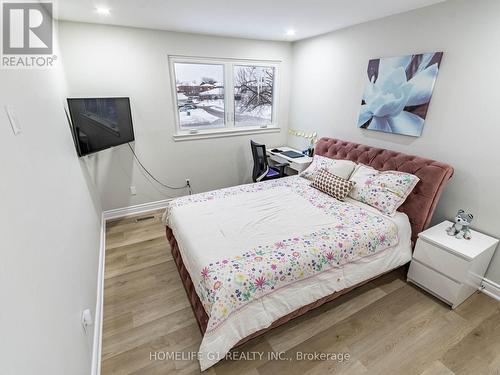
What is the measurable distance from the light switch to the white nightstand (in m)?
2.81

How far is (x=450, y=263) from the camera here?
6.61 feet

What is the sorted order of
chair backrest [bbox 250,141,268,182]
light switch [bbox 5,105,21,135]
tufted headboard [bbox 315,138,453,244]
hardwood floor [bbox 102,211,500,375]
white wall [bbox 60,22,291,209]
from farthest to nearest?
chair backrest [bbox 250,141,268,182] < white wall [bbox 60,22,291,209] < tufted headboard [bbox 315,138,453,244] < hardwood floor [bbox 102,211,500,375] < light switch [bbox 5,105,21,135]

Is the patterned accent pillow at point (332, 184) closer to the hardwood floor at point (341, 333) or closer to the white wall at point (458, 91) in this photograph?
the white wall at point (458, 91)

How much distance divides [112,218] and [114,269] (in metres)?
1.18

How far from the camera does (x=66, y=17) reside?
252cm

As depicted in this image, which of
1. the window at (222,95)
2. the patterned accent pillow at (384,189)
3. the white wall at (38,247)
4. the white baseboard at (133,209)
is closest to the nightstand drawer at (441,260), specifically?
the patterned accent pillow at (384,189)

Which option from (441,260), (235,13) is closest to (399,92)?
(441,260)

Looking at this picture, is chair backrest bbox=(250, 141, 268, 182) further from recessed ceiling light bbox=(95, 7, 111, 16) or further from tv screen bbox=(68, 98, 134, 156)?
recessed ceiling light bbox=(95, 7, 111, 16)

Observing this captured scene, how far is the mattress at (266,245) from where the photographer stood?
1.53 meters

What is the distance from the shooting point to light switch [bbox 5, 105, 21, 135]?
996 millimetres

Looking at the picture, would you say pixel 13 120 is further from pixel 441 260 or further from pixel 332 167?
pixel 441 260

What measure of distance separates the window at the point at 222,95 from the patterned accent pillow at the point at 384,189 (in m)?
2.08

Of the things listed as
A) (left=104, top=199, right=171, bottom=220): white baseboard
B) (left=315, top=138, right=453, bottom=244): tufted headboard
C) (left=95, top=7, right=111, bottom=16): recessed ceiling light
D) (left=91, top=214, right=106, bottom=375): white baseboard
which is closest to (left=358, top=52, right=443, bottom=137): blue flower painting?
(left=315, top=138, right=453, bottom=244): tufted headboard

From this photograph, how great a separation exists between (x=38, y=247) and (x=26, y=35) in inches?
54.7
